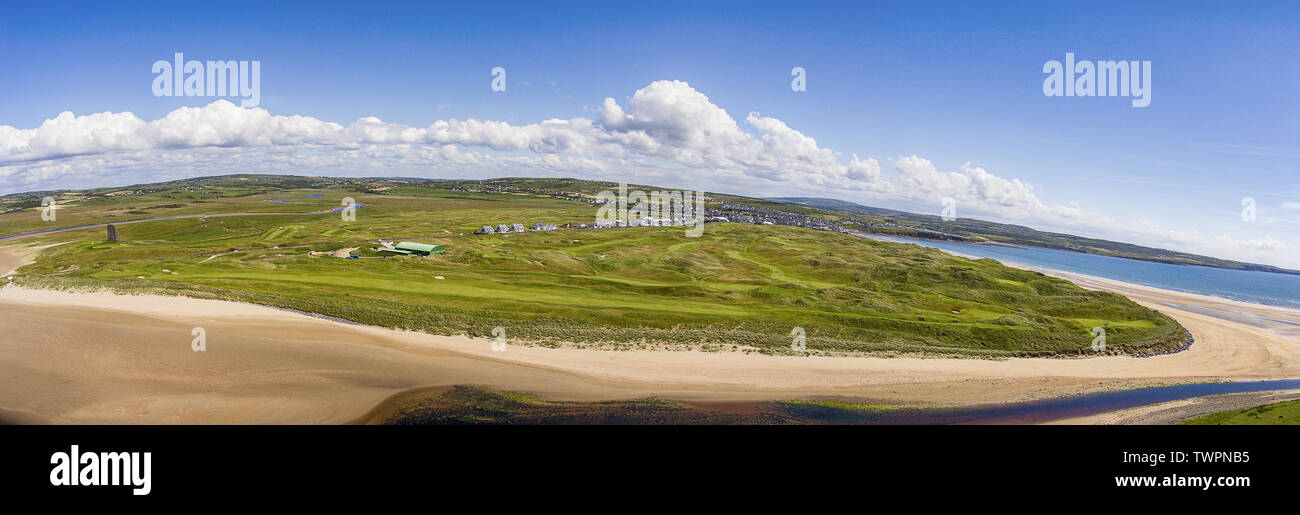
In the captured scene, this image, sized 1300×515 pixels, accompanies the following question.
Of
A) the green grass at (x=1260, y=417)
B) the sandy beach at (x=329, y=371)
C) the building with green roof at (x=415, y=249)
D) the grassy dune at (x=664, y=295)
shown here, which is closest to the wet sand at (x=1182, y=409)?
the green grass at (x=1260, y=417)

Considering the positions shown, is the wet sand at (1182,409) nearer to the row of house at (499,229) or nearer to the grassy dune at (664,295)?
the grassy dune at (664,295)

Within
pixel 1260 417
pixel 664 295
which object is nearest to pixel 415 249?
pixel 664 295

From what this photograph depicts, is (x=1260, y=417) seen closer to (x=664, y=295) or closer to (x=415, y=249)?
(x=664, y=295)

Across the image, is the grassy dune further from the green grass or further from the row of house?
the row of house

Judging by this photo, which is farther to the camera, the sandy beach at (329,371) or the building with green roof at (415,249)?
the building with green roof at (415,249)

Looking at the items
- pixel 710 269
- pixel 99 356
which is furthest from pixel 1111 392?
pixel 99 356

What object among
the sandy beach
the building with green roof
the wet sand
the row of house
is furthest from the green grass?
the row of house

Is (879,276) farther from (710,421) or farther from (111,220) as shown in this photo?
(111,220)
